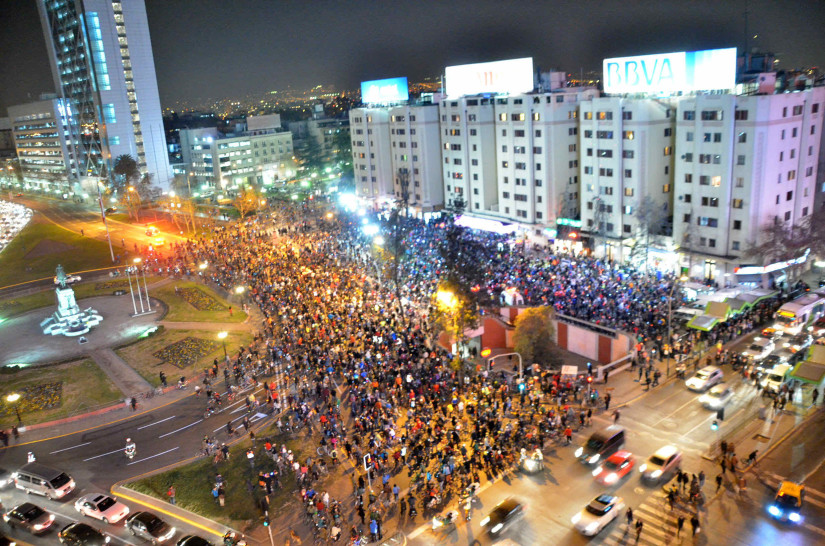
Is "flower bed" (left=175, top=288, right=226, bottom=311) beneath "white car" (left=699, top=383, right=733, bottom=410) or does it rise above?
beneath

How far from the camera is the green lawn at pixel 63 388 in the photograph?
107ft

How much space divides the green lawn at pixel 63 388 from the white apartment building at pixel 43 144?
92.8 metres

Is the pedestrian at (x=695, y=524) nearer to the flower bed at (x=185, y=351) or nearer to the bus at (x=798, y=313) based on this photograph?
the bus at (x=798, y=313)

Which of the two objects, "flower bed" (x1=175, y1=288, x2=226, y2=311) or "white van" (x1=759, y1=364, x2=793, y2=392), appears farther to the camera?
"flower bed" (x1=175, y1=288, x2=226, y2=311)

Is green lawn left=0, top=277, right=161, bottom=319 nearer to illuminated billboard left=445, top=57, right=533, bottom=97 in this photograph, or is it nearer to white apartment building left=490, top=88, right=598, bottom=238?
white apartment building left=490, top=88, right=598, bottom=238

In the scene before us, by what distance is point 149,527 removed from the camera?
70.6 ft

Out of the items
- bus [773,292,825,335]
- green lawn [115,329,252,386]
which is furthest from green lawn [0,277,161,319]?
bus [773,292,825,335]

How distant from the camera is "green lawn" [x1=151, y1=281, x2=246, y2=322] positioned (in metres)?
45.4

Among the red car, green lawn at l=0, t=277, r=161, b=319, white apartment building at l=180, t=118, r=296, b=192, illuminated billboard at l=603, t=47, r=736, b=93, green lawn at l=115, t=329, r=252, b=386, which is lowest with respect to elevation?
green lawn at l=115, t=329, r=252, b=386

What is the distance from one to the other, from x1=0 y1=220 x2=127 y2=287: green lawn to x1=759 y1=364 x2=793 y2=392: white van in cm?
6069

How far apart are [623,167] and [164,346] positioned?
38.1 metres

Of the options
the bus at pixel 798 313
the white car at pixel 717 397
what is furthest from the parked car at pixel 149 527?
the bus at pixel 798 313

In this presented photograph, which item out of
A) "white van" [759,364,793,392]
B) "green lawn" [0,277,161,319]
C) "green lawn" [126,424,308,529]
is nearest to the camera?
"green lawn" [126,424,308,529]

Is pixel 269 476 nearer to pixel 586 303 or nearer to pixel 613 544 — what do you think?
pixel 613 544
